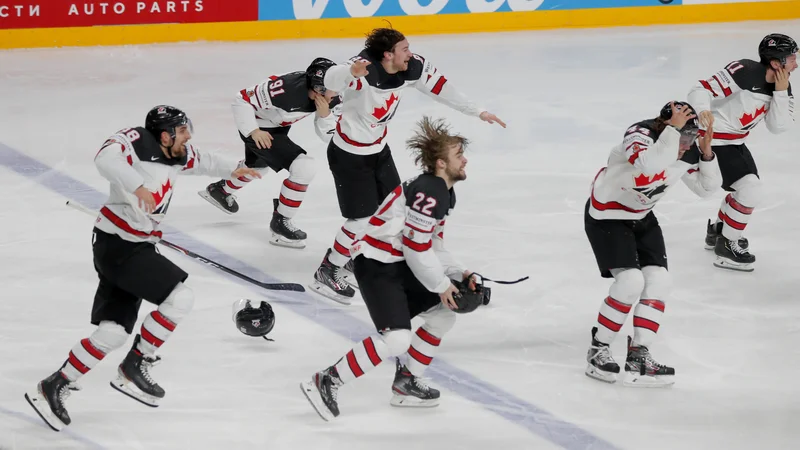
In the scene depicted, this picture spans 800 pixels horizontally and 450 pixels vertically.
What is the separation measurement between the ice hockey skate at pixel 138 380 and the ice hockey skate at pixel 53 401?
8.6 inches

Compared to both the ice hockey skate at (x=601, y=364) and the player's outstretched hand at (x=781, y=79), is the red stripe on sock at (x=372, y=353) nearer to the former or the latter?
the ice hockey skate at (x=601, y=364)

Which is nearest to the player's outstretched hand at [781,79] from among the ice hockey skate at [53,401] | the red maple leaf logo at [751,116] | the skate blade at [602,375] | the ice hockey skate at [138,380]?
the red maple leaf logo at [751,116]

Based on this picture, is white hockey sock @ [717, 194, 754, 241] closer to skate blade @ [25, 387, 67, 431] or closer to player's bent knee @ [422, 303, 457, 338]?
player's bent knee @ [422, 303, 457, 338]

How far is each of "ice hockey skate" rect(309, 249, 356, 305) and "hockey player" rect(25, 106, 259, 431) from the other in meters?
1.38

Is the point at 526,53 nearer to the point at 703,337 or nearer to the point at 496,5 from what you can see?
the point at 496,5

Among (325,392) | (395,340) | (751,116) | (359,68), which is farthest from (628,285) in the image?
(751,116)

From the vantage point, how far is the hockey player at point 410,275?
159 inches

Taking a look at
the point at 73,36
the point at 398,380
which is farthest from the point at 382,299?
the point at 73,36

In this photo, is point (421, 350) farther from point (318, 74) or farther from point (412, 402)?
point (318, 74)

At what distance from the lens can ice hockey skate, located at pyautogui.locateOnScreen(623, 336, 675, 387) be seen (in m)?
4.58

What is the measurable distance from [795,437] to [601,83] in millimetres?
6175

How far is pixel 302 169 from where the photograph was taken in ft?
19.8

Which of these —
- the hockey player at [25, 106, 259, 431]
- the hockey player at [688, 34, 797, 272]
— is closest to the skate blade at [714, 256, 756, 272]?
the hockey player at [688, 34, 797, 272]

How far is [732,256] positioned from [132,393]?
130 inches
